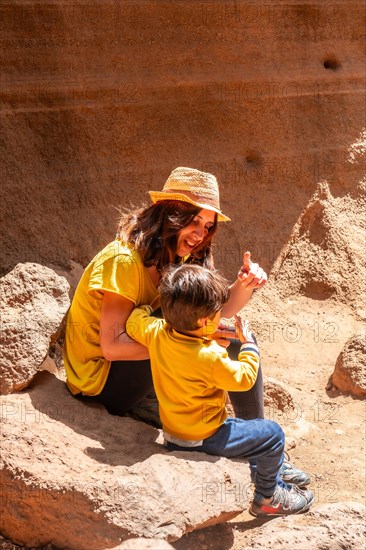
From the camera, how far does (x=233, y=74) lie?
19.4 ft

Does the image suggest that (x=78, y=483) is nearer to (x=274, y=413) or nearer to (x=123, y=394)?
(x=123, y=394)

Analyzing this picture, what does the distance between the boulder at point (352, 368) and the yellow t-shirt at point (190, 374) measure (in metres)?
1.87

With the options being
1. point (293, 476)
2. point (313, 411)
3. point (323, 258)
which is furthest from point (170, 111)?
point (293, 476)

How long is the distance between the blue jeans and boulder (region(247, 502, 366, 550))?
31 cm

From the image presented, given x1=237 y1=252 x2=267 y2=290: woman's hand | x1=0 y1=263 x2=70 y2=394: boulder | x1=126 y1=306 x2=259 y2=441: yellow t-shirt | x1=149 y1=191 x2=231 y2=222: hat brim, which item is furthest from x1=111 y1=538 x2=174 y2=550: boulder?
x1=149 y1=191 x2=231 y2=222: hat brim

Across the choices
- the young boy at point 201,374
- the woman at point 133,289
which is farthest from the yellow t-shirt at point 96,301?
the young boy at point 201,374

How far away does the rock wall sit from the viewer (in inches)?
204

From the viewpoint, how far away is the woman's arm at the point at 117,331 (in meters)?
3.28

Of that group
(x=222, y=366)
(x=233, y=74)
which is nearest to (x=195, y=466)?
(x=222, y=366)

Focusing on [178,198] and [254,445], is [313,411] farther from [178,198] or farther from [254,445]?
[178,198]

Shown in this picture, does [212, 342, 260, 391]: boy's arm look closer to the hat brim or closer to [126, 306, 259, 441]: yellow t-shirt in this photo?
[126, 306, 259, 441]: yellow t-shirt

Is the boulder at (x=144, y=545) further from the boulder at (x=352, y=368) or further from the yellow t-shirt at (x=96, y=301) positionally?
the boulder at (x=352, y=368)

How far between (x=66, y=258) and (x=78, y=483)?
2359 mm

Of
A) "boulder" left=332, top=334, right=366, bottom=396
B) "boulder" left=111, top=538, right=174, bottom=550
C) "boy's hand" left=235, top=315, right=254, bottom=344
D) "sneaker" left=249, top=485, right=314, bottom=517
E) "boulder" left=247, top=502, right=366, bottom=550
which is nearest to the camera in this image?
"boulder" left=111, top=538, right=174, bottom=550
